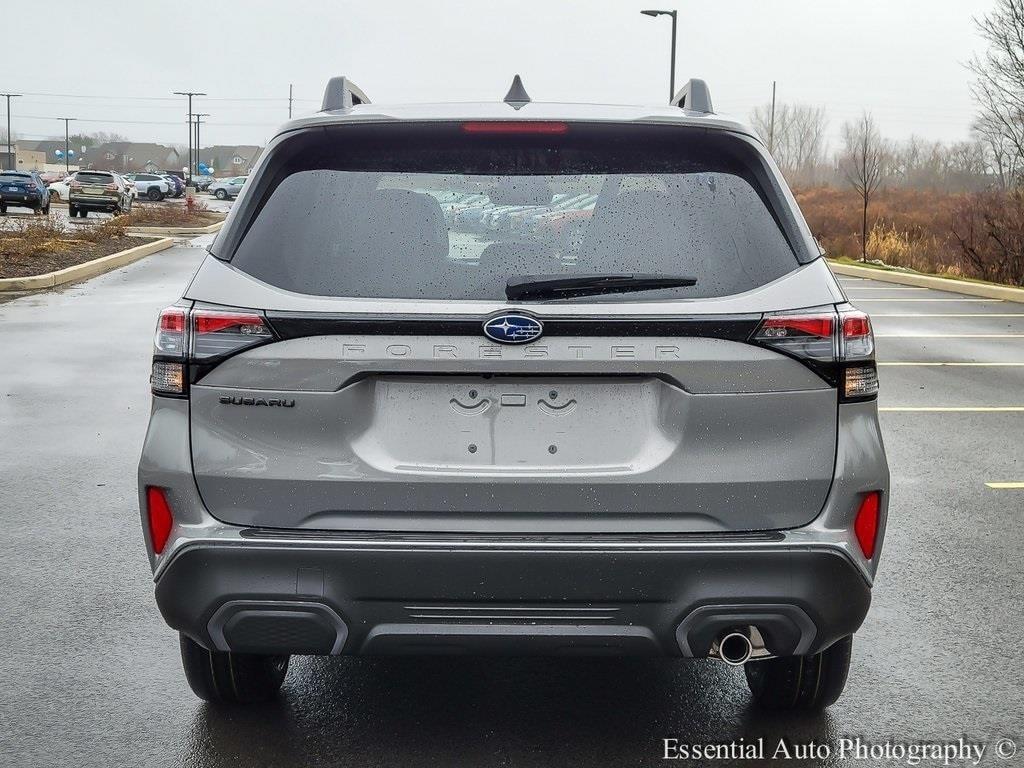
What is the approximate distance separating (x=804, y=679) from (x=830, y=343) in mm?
1157

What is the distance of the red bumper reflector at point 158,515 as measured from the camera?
3.14 m

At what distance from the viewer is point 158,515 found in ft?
10.4

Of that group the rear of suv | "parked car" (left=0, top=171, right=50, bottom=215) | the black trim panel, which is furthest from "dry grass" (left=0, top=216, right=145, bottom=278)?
"parked car" (left=0, top=171, right=50, bottom=215)

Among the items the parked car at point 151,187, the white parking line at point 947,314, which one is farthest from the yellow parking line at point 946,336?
the parked car at point 151,187

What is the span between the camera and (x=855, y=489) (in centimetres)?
311

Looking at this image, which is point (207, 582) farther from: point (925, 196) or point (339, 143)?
point (925, 196)

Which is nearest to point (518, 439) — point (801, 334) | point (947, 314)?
point (801, 334)

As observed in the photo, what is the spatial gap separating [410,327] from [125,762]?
61.5 inches

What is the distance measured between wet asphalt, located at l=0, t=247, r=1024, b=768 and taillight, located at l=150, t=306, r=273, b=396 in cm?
114

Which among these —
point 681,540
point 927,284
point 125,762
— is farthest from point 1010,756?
point 927,284

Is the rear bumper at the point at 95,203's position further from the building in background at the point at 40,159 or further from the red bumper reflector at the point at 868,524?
the building in background at the point at 40,159

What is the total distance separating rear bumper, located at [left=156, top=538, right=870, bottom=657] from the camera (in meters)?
3.00

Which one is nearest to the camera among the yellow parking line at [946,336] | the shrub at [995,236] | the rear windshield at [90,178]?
the yellow parking line at [946,336]

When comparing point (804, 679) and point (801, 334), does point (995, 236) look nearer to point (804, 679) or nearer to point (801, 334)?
point (804, 679)
